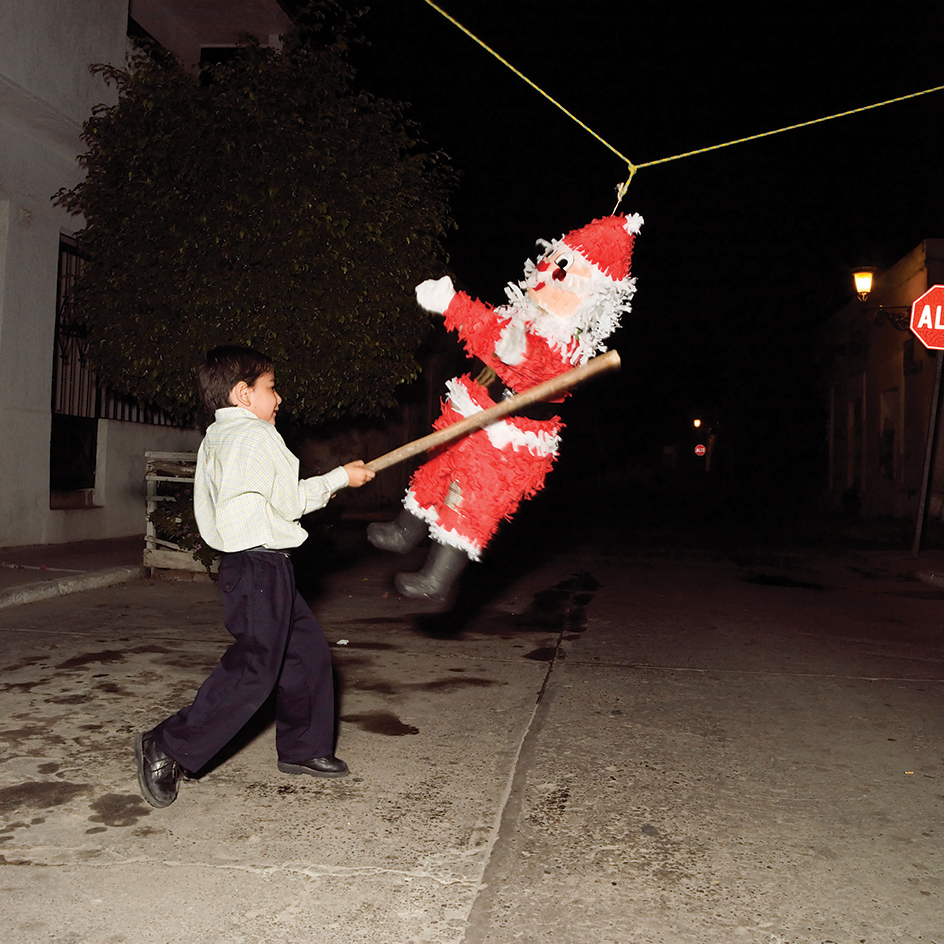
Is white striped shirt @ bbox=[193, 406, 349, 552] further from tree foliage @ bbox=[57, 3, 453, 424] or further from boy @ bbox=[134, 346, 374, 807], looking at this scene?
tree foliage @ bbox=[57, 3, 453, 424]

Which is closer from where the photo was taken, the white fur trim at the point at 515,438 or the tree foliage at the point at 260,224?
the white fur trim at the point at 515,438

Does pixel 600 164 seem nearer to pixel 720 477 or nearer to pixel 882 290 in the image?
pixel 882 290

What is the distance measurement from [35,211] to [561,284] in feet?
28.1

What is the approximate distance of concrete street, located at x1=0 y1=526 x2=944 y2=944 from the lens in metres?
2.48

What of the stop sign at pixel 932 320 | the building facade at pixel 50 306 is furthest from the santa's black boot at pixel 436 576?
the stop sign at pixel 932 320

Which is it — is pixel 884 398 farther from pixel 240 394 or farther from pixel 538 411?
pixel 240 394

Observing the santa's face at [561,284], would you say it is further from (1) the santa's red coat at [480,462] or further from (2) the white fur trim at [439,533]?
(2) the white fur trim at [439,533]

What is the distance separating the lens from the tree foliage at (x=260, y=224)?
7316mm

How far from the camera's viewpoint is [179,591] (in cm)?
818

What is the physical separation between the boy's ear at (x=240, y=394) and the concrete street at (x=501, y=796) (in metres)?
1.41

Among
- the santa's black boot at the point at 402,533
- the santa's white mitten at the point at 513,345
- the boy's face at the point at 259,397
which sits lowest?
the santa's black boot at the point at 402,533

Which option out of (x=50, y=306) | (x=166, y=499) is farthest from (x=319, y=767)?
(x=50, y=306)

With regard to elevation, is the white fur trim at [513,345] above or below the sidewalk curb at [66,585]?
above

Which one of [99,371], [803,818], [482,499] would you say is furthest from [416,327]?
[803,818]
